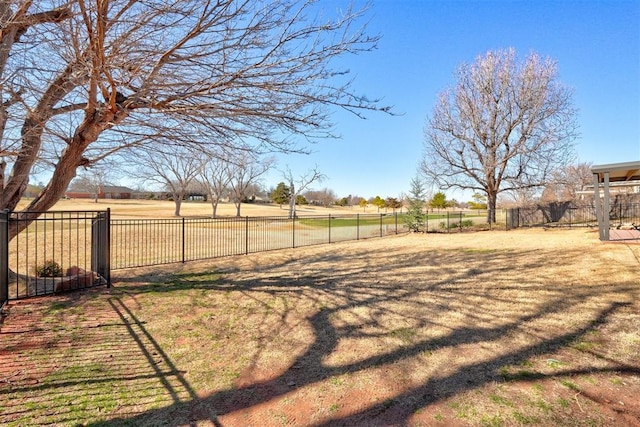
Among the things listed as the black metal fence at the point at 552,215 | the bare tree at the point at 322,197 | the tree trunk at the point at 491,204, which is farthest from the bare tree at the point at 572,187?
the bare tree at the point at 322,197

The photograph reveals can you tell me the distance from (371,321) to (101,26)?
→ 462 cm

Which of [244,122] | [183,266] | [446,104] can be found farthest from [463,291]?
[446,104]

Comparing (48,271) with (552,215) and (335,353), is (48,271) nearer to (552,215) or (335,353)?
(335,353)

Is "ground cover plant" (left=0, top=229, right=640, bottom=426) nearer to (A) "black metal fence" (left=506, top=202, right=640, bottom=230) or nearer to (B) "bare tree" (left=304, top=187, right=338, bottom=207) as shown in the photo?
(A) "black metal fence" (left=506, top=202, right=640, bottom=230)

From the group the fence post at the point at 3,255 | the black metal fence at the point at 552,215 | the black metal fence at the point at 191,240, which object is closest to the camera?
the fence post at the point at 3,255

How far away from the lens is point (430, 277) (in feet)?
22.4

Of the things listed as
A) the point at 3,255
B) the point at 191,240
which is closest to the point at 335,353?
the point at 3,255

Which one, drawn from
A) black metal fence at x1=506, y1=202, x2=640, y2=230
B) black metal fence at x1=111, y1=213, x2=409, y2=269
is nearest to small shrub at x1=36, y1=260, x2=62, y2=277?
black metal fence at x1=111, y1=213, x2=409, y2=269

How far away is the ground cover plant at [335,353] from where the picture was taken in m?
2.52

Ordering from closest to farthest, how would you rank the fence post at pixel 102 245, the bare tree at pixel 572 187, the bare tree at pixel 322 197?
the fence post at pixel 102 245
the bare tree at pixel 572 187
the bare tree at pixel 322 197

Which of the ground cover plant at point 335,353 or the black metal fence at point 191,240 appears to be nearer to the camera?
the ground cover plant at point 335,353

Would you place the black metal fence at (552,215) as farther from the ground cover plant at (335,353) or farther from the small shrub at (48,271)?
the small shrub at (48,271)

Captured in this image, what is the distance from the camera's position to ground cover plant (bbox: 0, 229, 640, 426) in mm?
2520

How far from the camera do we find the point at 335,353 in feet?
11.6
